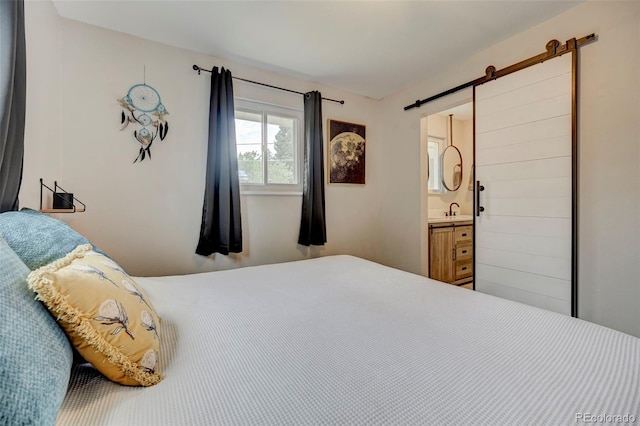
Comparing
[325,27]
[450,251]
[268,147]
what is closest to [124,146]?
[268,147]

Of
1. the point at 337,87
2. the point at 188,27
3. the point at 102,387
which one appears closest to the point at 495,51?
the point at 337,87

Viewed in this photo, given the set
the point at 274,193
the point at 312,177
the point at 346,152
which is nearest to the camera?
the point at 274,193

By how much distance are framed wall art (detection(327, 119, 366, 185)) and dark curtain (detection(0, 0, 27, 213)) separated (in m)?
2.42

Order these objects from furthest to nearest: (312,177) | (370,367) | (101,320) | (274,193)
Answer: (312,177), (274,193), (370,367), (101,320)

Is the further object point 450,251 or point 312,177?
point 450,251

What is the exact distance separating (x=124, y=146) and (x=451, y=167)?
421 cm

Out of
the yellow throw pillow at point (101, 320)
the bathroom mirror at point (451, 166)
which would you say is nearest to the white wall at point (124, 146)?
the yellow throw pillow at point (101, 320)

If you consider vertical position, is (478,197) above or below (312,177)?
below

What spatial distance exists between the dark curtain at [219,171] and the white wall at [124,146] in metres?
0.11

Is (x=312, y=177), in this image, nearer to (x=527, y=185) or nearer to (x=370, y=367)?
(x=527, y=185)

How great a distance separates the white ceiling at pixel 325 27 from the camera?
1857mm

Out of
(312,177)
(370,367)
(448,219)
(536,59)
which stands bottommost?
(370,367)

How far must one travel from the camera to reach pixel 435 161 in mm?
4258

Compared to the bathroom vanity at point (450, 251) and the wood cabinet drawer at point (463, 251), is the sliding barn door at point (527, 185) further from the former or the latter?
the wood cabinet drawer at point (463, 251)
